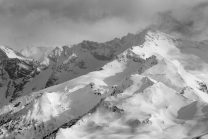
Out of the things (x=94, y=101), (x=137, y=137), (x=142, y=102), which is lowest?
(x=137, y=137)

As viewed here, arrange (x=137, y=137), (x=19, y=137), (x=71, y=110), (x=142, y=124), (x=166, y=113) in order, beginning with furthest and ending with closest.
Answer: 1. (x=71, y=110)
2. (x=19, y=137)
3. (x=166, y=113)
4. (x=142, y=124)
5. (x=137, y=137)

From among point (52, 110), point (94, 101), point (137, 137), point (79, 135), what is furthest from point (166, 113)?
point (52, 110)

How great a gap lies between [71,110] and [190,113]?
267ft

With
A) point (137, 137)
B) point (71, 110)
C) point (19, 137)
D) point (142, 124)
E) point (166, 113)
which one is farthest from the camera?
point (71, 110)

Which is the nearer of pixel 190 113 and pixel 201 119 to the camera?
pixel 201 119

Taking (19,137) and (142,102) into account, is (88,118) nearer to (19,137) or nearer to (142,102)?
(142,102)

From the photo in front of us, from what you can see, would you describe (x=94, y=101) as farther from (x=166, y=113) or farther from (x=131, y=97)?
(x=166, y=113)

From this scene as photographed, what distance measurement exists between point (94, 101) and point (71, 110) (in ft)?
50.6

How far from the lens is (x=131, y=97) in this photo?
503ft

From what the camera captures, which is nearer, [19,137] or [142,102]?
[142,102]

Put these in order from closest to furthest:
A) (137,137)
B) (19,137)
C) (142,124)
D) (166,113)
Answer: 1. (137,137)
2. (142,124)
3. (166,113)
4. (19,137)

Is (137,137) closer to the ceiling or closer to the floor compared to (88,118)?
closer to the floor

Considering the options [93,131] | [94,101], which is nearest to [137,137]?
[93,131]

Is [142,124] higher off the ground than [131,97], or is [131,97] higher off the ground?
[131,97]
